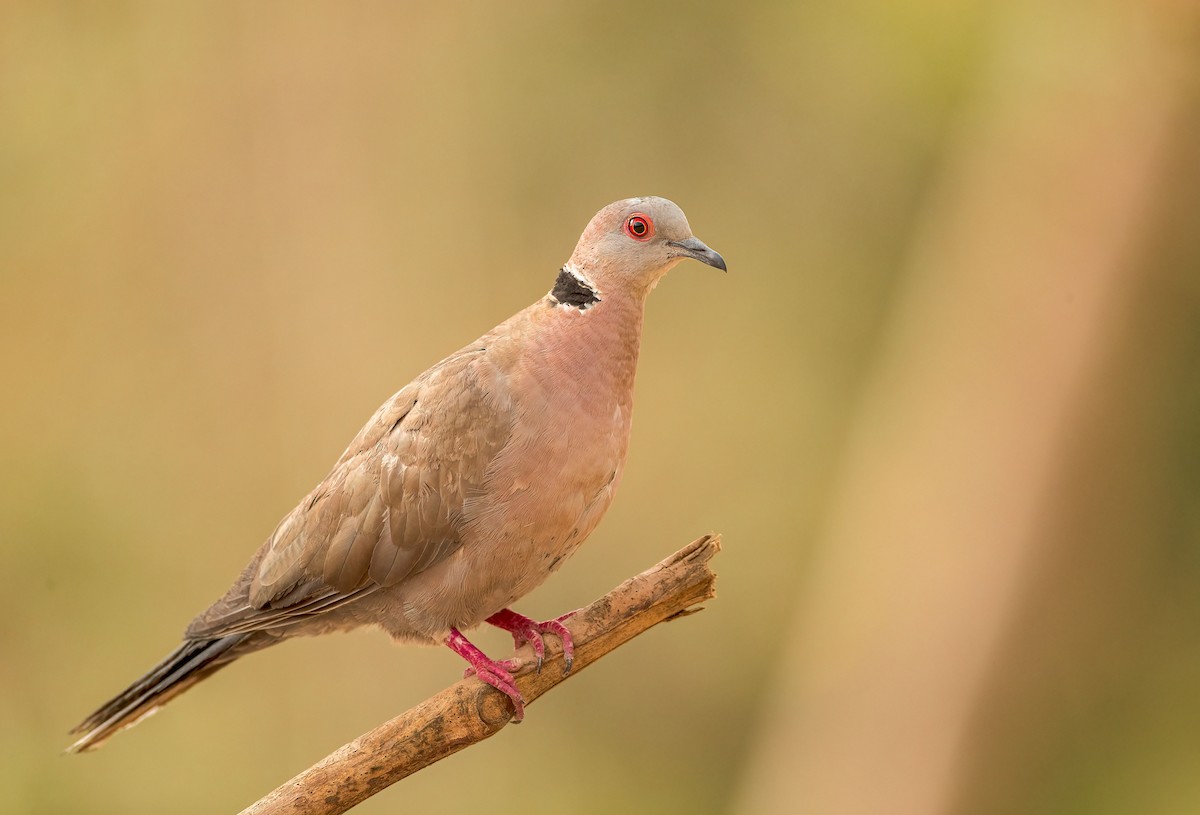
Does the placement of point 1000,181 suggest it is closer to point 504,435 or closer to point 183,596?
point 504,435

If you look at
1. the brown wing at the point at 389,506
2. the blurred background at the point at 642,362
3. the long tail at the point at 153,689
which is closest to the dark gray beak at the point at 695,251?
the brown wing at the point at 389,506

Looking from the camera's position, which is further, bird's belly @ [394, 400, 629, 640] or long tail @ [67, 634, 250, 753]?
long tail @ [67, 634, 250, 753]

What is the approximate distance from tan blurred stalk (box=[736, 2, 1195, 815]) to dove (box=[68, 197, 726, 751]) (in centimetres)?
262

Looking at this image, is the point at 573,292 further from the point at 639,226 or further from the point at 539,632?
the point at 539,632

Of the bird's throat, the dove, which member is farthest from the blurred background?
the bird's throat

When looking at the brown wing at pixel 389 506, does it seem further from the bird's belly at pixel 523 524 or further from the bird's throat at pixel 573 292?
the bird's throat at pixel 573 292

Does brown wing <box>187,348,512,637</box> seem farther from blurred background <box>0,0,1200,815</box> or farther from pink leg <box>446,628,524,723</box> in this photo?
blurred background <box>0,0,1200,815</box>

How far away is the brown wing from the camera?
2.84 m

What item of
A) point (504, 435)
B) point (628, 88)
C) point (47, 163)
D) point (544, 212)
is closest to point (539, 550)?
point (504, 435)

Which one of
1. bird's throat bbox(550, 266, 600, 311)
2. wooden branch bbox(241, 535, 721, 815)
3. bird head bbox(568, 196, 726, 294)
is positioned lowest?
wooden branch bbox(241, 535, 721, 815)

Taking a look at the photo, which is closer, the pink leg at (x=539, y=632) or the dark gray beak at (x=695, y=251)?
the pink leg at (x=539, y=632)

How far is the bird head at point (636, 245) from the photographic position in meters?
2.86

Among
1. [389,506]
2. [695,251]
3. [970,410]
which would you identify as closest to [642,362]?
[970,410]

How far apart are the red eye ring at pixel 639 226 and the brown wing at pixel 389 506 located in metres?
0.50
